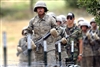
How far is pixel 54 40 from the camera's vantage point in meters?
10.5

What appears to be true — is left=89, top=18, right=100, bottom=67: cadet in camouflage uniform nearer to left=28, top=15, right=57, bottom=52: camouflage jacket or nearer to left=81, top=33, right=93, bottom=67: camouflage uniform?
left=81, top=33, right=93, bottom=67: camouflage uniform

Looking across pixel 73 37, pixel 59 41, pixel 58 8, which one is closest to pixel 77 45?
pixel 73 37

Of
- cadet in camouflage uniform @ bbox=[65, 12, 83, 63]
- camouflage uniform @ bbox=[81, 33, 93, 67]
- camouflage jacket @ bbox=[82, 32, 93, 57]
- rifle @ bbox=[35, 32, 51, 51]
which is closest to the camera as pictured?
rifle @ bbox=[35, 32, 51, 51]

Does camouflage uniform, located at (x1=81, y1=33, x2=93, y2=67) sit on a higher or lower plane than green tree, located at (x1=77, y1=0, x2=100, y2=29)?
lower

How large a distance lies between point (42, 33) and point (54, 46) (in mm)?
379

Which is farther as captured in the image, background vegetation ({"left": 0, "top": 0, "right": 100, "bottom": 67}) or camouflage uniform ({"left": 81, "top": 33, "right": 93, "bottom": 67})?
background vegetation ({"left": 0, "top": 0, "right": 100, "bottom": 67})

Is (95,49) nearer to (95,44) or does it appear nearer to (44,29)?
(95,44)

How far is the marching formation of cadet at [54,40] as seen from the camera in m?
10.3

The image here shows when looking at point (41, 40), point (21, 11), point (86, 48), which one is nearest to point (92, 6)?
point (41, 40)

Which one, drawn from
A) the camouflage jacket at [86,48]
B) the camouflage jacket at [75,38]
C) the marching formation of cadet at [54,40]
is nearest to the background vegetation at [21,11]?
the camouflage jacket at [86,48]

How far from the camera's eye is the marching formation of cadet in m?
10.3

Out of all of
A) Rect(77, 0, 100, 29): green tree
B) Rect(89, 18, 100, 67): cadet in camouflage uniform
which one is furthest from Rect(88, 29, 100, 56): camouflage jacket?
Rect(77, 0, 100, 29): green tree

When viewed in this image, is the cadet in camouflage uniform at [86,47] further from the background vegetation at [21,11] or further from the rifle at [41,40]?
the background vegetation at [21,11]

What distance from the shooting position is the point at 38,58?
34.1ft
